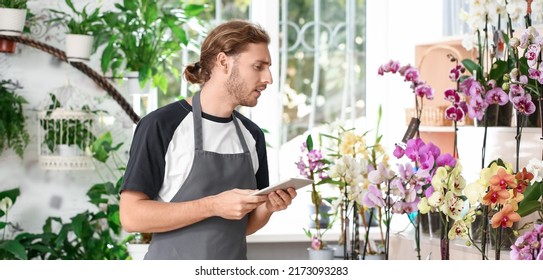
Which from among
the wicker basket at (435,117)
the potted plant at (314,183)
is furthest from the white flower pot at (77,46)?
the wicker basket at (435,117)

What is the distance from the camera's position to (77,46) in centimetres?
459

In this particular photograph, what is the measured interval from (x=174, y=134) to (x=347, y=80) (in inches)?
119

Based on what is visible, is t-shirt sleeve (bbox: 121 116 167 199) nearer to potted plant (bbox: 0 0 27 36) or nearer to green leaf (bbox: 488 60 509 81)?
green leaf (bbox: 488 60 509 81)

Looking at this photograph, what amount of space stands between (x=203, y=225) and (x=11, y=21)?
2.31 meters

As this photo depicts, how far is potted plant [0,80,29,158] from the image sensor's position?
4.55 metres

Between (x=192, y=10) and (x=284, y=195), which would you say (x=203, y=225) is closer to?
(x=284, y=195)

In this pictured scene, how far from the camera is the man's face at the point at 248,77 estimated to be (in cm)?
257

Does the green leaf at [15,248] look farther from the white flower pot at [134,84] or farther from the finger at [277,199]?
the finger at [277,199]

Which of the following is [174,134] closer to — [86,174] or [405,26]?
[86,174]

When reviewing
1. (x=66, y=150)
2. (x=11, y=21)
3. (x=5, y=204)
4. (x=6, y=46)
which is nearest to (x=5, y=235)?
(x=5, y=204)
